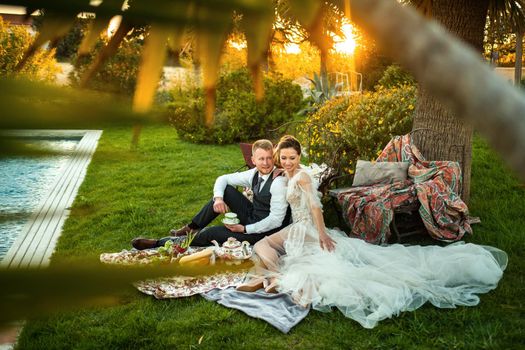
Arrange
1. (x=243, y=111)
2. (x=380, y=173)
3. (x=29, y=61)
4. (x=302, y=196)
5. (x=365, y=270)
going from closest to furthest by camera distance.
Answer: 1. (x=29, y=61)
2. (x=365, y=270)
3. (x=302, y=196)
4. (x=380, y=173)
5. (x=243, y=111)

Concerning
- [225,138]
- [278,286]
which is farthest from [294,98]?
[278,286]

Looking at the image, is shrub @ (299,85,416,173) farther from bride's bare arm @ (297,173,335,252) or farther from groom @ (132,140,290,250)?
bride's bare arm @ (297,173,335,252)

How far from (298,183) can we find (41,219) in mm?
4278

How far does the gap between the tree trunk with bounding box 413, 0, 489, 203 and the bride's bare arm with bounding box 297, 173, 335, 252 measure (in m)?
1.84

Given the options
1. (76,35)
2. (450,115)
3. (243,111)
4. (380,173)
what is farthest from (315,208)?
(243,111)

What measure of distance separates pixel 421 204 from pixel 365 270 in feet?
4.28

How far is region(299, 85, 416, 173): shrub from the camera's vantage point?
22.6ft

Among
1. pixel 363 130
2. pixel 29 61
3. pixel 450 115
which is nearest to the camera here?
pixel 29 61

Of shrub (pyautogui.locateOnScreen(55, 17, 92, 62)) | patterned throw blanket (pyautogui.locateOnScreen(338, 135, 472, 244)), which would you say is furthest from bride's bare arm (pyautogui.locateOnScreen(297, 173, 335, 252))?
shrub (pyautogui.locateOnScreen(55, 17, 92, 62))

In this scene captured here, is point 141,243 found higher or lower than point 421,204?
lower

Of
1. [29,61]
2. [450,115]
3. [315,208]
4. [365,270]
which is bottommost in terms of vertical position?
[365,270]

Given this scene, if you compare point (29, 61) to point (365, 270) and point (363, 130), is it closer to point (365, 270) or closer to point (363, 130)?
point (365, 270)

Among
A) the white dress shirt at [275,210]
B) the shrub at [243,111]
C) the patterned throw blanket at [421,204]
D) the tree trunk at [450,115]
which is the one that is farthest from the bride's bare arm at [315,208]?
the shrub at [243,111]

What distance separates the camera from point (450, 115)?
18.7 ft
